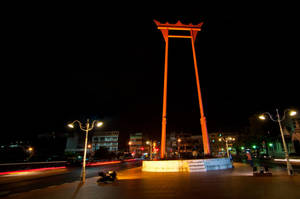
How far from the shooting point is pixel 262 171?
11898 mm

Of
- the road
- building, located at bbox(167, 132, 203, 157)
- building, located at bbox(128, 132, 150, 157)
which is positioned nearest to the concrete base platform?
the road

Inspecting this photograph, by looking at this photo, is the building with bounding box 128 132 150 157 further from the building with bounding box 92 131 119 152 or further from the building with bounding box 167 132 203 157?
the building with bounding box 167 132 203 157

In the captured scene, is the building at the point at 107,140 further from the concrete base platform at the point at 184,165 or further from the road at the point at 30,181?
the concrete base platform at the point at 184,165

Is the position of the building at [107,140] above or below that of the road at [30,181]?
above

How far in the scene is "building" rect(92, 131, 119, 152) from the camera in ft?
329

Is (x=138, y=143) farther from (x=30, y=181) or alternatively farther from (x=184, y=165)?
(x=30, y=181)

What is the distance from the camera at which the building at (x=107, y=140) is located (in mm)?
100312

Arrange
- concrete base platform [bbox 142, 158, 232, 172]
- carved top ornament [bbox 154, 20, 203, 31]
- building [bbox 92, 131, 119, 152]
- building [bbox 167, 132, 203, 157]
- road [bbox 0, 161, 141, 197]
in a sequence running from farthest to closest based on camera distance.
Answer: building [bbox 167, 132, 203, 157] < building [bbox 92, 131, 119, 152] < carved top ornament [bbox 154, 20, 203, 31] < concrete base platform [bbox 142, 158, 232, 172] < road [bbox 0, 161, 141, 197]

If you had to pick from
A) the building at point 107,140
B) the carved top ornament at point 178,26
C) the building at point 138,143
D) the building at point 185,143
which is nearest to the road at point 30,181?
the carved top ornament at point 178,26

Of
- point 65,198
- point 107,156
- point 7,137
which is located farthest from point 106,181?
point 107,156

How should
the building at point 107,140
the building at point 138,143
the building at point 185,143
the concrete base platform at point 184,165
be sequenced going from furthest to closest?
the building at point 185,143
the building at point 138,143
the building at point 107,140
the concrete base platform at point 184,165

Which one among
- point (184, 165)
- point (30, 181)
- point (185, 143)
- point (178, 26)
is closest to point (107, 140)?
point (185, 143)

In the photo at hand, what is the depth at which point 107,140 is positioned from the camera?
333 ft

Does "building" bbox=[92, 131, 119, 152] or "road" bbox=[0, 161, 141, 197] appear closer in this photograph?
"road" bbox=[0, 161, 141, 197]
